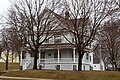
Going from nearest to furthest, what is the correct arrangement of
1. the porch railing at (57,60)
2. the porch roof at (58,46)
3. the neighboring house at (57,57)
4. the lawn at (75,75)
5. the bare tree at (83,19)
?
1. the lawn at (75,75)
2. the bare tree at (83,19)
3. the porch roof at (58,46)
4. the neighboring house at (57,57)
5. the porch railing at (57,60)

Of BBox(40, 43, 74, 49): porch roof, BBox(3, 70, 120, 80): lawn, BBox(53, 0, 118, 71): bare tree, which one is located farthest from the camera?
BBox(40, 43, 74, 49): porch roof

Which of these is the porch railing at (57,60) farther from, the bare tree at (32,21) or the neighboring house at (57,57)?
the bare tree at (32,21)

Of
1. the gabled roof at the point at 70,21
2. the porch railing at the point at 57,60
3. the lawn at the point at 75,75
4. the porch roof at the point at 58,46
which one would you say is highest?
the gabled roof at the point at 70,21

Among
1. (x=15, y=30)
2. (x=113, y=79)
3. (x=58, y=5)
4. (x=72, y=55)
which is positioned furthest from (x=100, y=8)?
(x=72, y=55)

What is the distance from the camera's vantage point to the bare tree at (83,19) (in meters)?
29.8

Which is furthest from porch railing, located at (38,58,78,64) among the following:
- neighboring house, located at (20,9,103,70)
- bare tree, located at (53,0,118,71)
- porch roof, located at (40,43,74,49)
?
bare tree, located at (53,0,118,71)

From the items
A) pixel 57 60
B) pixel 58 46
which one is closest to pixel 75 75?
pixel 58 46

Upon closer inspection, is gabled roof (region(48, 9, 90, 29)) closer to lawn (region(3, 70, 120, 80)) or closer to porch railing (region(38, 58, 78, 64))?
lawn (region(3, 70, 120, 80))

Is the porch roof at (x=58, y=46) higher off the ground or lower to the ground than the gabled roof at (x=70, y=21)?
lower

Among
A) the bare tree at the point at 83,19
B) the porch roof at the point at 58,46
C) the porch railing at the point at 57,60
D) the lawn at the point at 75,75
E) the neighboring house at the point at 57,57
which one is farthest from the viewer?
the porch railing at the point at 57,60

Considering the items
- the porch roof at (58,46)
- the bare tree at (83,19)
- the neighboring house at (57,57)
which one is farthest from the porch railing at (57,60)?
the bare tree at (83,19)

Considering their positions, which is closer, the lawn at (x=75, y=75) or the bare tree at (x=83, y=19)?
the lawn at (x=75, y=75)

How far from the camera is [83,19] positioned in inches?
1200

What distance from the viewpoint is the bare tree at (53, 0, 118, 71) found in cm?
2977
